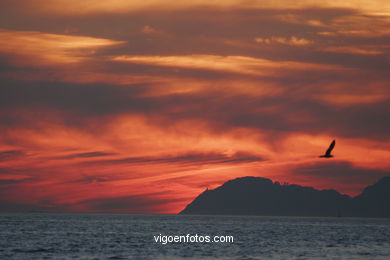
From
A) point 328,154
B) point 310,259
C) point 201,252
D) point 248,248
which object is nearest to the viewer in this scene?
point 328,154

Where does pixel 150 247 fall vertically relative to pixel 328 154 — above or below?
below

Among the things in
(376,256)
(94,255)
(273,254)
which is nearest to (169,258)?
(94,255)

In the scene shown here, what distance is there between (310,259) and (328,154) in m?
13.2

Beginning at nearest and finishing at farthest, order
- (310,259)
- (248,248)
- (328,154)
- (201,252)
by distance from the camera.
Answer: (328,154)
(310,259)
(201,252)
(248,248)

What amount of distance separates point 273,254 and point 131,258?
18.2 m

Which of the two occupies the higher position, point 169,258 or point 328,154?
point 328,154

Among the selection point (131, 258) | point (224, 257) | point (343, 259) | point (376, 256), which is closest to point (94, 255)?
point (131, 258)

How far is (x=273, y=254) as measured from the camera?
7838cm

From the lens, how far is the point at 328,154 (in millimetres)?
69250

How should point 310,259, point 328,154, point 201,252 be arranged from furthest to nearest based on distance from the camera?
1. point 201,252
2. point 310,259
3. point 328,154

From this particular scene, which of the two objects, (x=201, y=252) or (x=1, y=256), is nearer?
(x=1, y=256)

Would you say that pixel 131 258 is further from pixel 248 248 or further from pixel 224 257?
pixel 248 248

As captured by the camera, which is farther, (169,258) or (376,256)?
(376,256)

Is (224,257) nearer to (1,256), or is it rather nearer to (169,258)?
(169,258)
